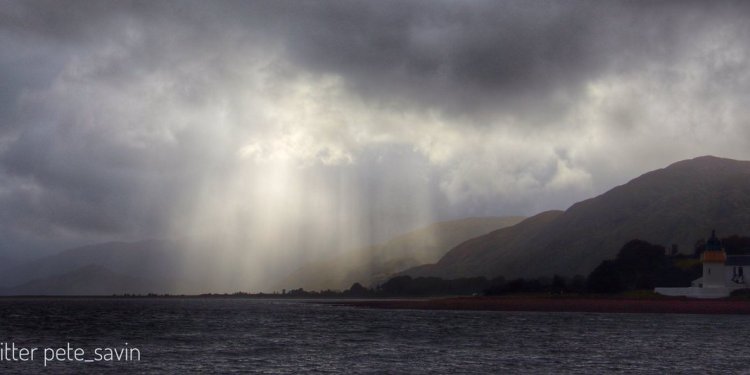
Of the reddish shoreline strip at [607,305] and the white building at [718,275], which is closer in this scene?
the reddish shoreline strip at [607,305]

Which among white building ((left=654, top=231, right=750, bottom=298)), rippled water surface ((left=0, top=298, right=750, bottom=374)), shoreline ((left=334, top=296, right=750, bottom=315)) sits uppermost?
white building ((left=654, top=231, right=750, bottom=298))

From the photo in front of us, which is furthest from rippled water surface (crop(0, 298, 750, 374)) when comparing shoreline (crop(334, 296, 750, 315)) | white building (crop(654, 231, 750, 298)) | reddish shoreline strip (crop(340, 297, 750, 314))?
white building (crop(654, 231, 750, 298))

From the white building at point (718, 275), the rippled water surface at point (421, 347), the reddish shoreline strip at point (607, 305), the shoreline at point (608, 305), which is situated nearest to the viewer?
the rippled water surface at point (421, 347)

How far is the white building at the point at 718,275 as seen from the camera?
138 metres

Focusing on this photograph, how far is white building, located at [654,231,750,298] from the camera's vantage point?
138 metres

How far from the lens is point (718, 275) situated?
138 metres

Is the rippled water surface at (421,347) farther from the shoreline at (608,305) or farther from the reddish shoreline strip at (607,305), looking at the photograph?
the reddish shoreline strip at (607,305)

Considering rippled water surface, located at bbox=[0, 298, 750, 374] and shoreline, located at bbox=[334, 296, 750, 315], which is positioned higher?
rippled water surface, located at bbox=[0, 298, 750, 374]

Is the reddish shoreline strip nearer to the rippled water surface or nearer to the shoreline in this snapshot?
the shoreline

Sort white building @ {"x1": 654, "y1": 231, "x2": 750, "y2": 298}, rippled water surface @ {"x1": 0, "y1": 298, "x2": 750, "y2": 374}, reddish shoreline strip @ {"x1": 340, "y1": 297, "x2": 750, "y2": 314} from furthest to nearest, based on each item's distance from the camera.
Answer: white building @ {"x1": 654, "y1": 231, "x2": 750, "y2": 298}
reddish shoreline strip @ {"x1": 340, "y1": 297, "x2": 750, "y2": 314}
rippled water surface @ {"x1": 0, "y1": 298, "x2": 750, "y2": 374}

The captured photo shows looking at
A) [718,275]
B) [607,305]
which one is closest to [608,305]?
[607,305]

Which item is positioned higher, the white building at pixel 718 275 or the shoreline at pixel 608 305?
the white building at pixel 718 275

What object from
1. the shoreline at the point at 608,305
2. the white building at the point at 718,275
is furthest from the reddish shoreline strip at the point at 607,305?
the white building at the point at 718,275

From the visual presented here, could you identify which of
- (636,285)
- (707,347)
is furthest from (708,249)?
(707,347)
